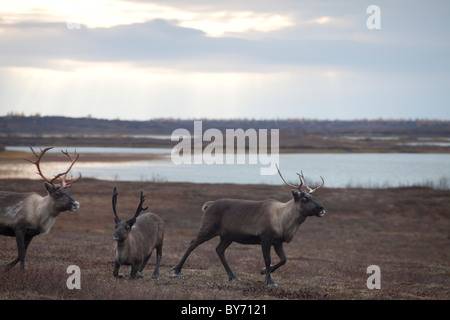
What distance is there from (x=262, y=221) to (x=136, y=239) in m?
3.04

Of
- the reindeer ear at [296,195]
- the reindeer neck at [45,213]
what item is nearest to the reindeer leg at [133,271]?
the reindeer neck at [45,213]

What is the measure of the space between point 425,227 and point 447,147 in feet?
317

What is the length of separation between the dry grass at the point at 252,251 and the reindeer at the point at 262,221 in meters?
0.91

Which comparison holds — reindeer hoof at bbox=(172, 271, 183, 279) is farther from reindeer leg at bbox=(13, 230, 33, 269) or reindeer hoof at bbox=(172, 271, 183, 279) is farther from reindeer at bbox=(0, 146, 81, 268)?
reindeer leg at bbox=(13, 230, 33, 269)

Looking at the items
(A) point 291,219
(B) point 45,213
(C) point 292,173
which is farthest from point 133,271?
(C) point 292,173

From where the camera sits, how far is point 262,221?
45.6 ft

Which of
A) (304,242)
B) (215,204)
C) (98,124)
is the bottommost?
(304,242)

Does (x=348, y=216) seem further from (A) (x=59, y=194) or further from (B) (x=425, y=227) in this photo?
(A) (x=59, y=194)

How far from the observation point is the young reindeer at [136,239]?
12805mm

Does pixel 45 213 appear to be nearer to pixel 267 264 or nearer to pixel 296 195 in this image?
pixel 267 264

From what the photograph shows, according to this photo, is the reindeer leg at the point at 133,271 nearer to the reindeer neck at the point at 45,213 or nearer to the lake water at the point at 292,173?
the reindeer neck at the point at 45,213
